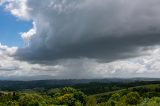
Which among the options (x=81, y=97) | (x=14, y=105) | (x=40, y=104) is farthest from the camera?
(x=81, y=97)

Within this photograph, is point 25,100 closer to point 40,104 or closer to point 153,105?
point 40,104

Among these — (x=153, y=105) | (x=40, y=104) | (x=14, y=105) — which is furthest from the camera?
(x=14, y=105)

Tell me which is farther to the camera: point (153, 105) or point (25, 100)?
point (25, 100)

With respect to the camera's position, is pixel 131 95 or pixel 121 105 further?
pixel 131 95

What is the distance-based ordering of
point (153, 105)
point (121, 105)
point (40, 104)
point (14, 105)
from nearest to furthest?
point (153, 105) < point (121, 105) < point (40, 104) < point (14, 105)

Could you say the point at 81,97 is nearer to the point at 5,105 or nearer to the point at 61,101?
the point at 61,101

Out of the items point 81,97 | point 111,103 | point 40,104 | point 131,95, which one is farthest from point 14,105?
point 131,95

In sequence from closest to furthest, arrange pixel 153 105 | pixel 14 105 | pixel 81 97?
pixel 153 105
pixel 14 105
pixel 81 97

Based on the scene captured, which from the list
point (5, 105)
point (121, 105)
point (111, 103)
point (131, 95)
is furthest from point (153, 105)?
point (5, 105)

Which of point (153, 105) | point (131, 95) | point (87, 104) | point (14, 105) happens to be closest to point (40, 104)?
point (14, 105)
